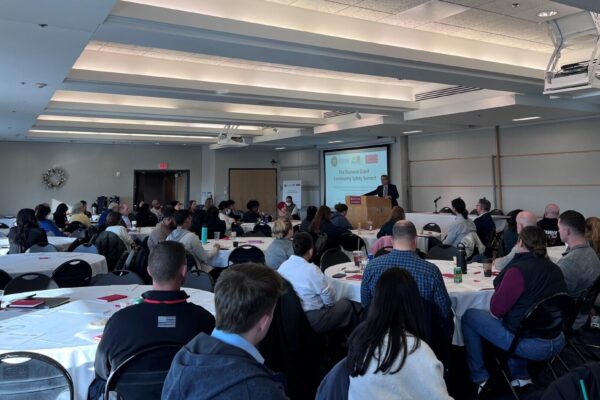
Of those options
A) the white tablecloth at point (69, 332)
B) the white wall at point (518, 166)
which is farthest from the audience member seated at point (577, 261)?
the white wall at point (518, 166)

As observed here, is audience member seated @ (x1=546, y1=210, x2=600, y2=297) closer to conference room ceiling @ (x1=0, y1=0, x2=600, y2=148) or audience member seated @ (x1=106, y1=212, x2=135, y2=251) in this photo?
conference room ceiling @ (x1=0, y1=0, x2=600, y2=148)

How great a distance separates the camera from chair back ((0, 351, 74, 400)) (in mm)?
2018

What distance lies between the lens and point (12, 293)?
387 cm

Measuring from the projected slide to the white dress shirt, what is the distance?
10.3 m

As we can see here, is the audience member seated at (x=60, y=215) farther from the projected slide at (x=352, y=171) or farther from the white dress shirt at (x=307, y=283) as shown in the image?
the projected slide at (x=352, y=171)

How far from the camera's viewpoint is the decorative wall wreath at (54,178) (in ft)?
48.4

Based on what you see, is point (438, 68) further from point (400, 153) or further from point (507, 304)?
point (400, 153)

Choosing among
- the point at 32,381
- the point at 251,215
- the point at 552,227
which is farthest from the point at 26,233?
the point at 552,227

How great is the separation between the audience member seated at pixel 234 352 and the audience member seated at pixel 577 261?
3271mm

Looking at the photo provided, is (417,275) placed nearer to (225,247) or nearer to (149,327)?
(149,327)

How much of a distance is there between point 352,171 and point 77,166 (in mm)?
8844

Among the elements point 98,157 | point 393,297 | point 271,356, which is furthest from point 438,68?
point 98,157

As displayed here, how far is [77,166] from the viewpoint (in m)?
15.1

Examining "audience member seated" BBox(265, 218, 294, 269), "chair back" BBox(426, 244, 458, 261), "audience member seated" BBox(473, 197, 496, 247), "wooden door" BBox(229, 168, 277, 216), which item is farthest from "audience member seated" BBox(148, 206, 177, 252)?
"wooden door" BBox(229, 168, 277, 216)
